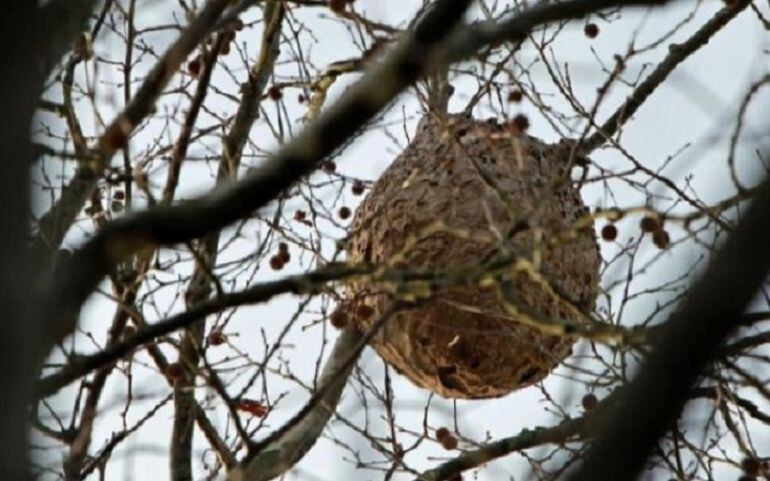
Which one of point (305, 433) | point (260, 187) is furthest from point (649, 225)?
point (260, 187)

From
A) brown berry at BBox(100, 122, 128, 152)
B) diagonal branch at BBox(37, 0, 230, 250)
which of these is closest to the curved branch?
diagonal branch at BBox(37, 0, 230, 250)

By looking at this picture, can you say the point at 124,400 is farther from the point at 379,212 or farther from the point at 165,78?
the point at 165,78

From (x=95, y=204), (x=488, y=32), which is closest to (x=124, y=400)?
(x=95, y=204)

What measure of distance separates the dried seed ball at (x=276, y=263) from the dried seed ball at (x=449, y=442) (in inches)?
29.3

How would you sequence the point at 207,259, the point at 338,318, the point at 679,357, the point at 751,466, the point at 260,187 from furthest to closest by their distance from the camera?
the point at 338,318 → the point at 207,259 → the point at 751,466 → the point at 260,187 → the point at 679,357

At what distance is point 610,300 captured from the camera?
4.56 meters

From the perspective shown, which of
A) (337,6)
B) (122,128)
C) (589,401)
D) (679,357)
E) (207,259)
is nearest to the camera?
(679,357)

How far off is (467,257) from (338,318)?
0.52m

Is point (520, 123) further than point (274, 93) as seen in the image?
No

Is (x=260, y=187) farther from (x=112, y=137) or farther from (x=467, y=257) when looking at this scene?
(x=467, y=257)

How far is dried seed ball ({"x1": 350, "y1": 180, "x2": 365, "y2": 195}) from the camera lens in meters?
5.17

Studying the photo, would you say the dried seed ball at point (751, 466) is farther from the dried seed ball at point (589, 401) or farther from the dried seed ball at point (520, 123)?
the dried seed ball at point (520, 123)

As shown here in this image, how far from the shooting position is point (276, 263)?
4.77 metres

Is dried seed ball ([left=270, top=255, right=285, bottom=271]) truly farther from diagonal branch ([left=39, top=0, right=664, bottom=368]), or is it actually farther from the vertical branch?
diagonal branch ([left=39, top=0, right=664, bottom=368])
